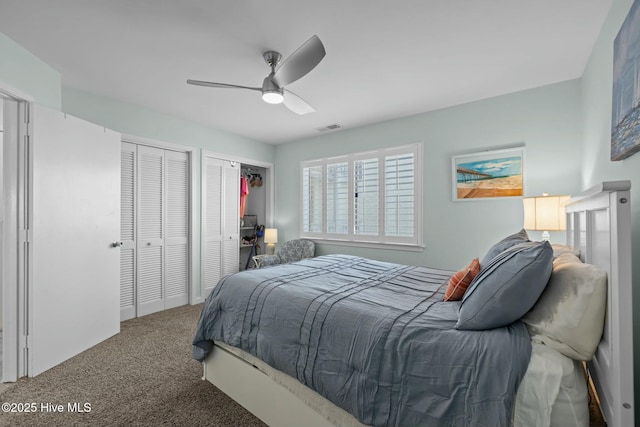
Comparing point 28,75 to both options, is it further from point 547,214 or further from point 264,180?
point 547,214

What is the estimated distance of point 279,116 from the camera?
3.80m

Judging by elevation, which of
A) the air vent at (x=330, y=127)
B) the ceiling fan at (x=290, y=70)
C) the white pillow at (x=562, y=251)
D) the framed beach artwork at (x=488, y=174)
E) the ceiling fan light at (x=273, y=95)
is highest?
the air vent at (x=330, y=127)

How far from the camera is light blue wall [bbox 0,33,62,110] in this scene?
215cm

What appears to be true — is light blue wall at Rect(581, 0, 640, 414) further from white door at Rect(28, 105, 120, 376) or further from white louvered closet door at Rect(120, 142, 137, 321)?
white louvered closet door at Rect(120, 142, 137, 321)

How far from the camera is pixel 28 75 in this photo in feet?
7.71

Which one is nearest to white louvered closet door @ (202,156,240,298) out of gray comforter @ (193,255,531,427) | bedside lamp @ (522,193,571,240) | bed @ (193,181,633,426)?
gray comforter @ (193,255,531,427)

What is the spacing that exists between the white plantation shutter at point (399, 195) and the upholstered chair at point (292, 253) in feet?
4.26

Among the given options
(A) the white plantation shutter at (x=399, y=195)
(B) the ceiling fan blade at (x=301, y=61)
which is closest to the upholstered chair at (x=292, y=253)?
(A) the white plantation shutter at (x=399, y=195)

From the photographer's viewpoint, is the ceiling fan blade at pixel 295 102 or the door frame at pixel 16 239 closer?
the door frame at pixel 16 239

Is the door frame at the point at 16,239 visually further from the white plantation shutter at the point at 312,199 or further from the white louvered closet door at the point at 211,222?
the white plantation shutter at the point at 312,199

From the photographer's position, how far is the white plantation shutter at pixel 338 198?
14.4 ft

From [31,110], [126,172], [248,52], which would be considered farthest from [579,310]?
[126,172]

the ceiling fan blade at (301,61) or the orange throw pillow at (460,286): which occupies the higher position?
the ceiling fan blade at (301,61)

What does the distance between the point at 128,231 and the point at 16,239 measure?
4.04 ft
